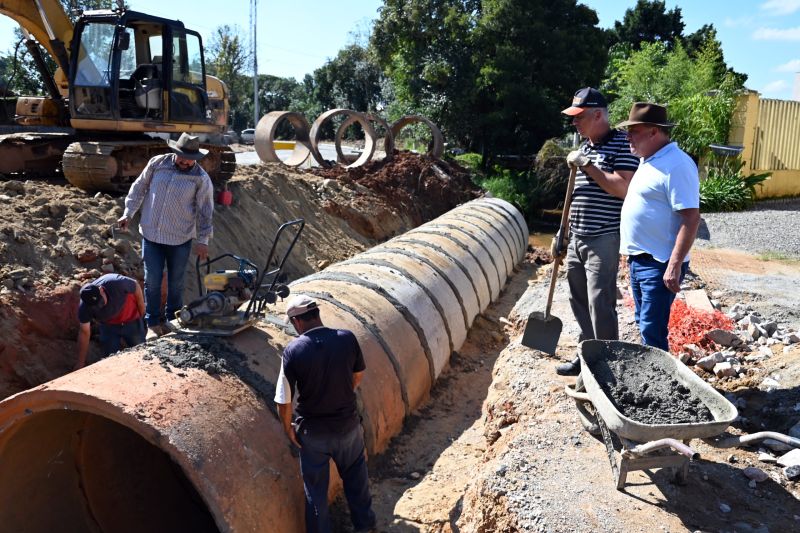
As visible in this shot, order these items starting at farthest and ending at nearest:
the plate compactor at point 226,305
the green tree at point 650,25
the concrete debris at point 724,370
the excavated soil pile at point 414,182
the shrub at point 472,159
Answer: the green tree at point 650,25, the shrub at point 472,159, the excavated soil pile at point 414,182, the concrete debris at point 724,370, the plate compactor at point 226,305

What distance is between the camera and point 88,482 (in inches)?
168

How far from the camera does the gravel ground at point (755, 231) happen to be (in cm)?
1223

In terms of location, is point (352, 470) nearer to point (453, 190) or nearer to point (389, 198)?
point (389, 198)

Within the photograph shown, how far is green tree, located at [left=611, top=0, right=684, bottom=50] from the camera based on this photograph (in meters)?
43.6

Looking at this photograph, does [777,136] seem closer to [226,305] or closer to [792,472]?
[792,472]

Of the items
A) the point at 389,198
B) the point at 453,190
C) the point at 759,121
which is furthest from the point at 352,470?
the point at 759,121

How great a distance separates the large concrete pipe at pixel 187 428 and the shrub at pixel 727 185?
495 inches

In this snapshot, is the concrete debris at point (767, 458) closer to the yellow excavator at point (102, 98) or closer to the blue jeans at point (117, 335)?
the blue jeans at point (117, 335)

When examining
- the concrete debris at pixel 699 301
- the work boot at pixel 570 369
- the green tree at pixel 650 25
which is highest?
the green tree at pixel 650 25

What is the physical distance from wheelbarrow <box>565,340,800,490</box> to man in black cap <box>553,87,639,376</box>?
65 centimetres

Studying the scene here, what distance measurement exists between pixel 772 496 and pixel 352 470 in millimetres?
2399

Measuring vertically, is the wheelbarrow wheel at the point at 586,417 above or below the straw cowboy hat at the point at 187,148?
below

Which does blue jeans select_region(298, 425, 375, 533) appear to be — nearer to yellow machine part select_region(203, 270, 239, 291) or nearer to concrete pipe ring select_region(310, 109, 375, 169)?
yellow machine part select_region(203, 270, 239, 291)

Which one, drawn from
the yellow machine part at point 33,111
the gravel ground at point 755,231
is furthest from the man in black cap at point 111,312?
the gravel ground at point 755,231
